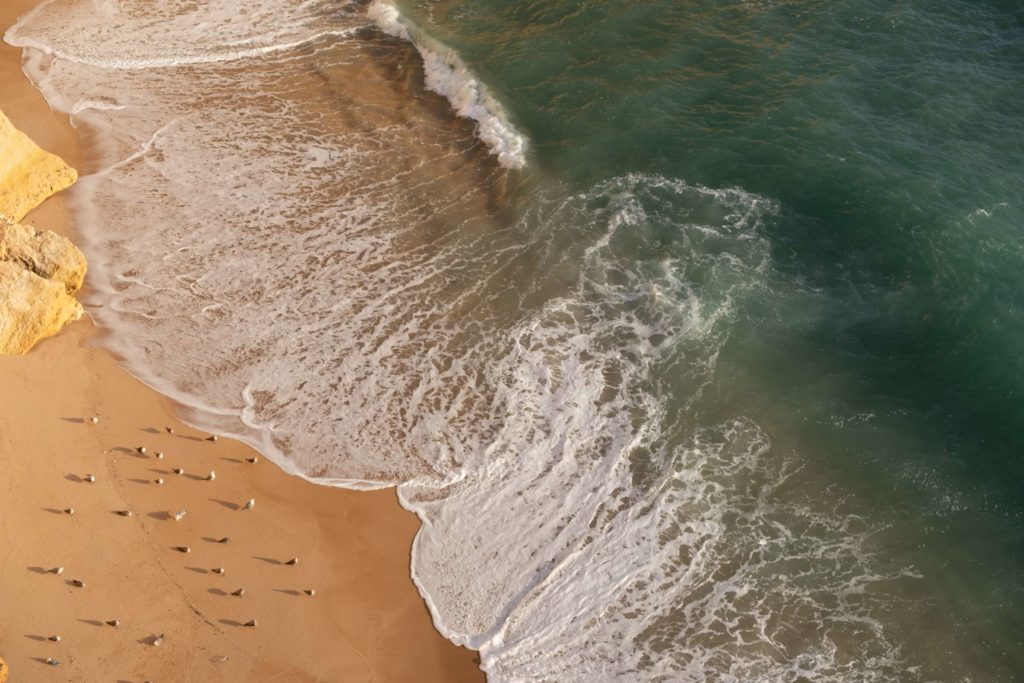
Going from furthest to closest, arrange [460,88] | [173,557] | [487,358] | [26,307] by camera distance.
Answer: [460,88], [487,358], [26,307], [173,557]

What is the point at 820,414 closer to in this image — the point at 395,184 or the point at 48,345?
the point at 395,184

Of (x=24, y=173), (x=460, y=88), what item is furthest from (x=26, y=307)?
(x=460, y=88)

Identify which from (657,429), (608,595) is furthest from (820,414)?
(608,595)

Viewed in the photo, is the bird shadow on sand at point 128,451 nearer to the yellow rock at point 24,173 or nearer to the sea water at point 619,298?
the sea water at point 619,298

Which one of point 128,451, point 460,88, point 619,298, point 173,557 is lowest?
point 173,557

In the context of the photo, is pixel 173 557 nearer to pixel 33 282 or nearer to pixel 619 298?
pixel 33 282

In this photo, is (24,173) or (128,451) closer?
(128,451)

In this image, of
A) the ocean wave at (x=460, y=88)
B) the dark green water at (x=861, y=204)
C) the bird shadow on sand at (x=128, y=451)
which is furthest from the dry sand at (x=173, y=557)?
the ocean wave at (x=460, y=88)

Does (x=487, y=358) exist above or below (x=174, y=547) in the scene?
above

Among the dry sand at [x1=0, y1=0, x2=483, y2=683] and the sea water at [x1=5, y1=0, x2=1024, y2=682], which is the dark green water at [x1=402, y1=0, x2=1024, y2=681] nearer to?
the sea water at [x1=5, y1=0, x2=1024, y2=682]
